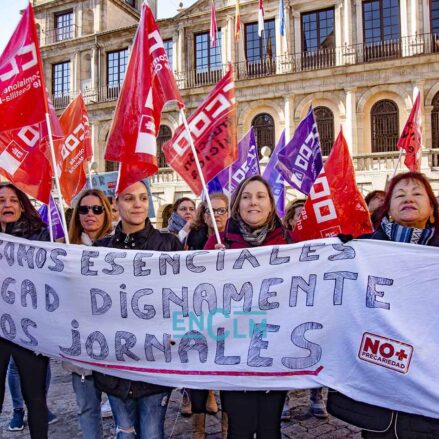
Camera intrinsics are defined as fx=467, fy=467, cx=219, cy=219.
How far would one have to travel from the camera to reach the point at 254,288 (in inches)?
112

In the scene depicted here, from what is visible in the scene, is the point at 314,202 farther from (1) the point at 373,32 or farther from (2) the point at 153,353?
(1) the point at 373,32

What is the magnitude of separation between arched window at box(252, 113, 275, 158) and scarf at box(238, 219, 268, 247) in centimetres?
1794

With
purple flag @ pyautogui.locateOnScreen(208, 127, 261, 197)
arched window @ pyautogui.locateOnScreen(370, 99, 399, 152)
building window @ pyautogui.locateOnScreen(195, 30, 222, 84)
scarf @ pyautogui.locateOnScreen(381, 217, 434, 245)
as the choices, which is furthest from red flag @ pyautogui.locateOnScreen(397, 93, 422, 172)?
building window @ pyautogui.locateOnScreen(195, 30, 222, 84)

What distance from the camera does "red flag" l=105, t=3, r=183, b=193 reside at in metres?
3.51

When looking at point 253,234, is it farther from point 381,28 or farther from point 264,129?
point 381,28

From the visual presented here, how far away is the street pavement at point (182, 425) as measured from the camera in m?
3.93

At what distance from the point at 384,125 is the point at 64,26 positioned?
62.7 feet

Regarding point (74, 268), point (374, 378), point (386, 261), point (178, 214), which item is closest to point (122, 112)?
point (74, 268)

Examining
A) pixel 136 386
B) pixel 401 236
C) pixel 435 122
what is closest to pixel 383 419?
pixel 401 236

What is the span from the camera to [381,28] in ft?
63.5

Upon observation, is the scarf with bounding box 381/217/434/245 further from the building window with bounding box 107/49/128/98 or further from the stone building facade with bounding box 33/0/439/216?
the building window with bounding box 107/49/128/98

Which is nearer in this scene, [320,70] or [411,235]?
[411,235]

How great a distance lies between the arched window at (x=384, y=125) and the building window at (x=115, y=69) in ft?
44.1

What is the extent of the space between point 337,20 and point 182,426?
64.1 ft
